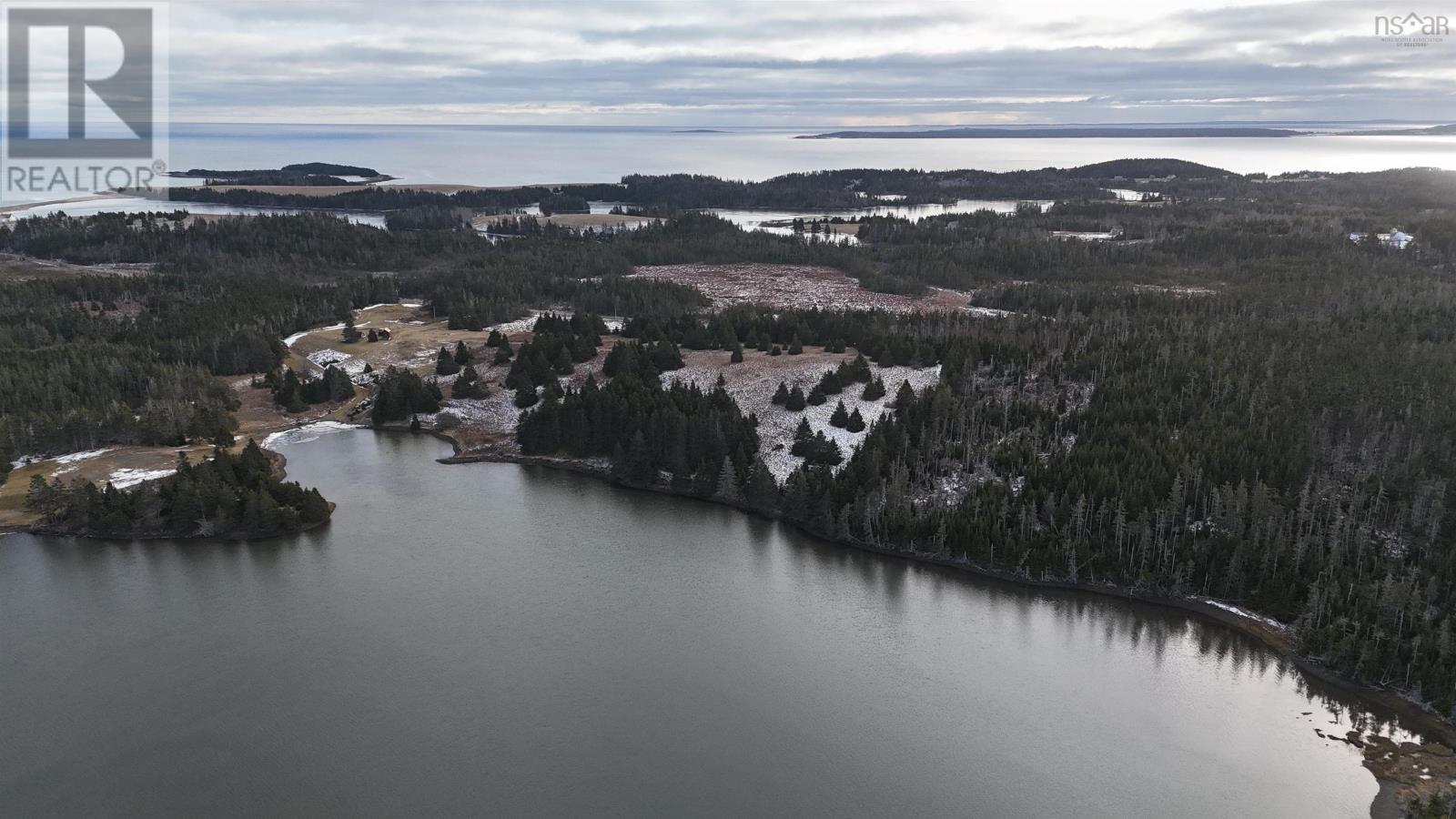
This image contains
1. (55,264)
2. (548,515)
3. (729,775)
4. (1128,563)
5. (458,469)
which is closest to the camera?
(729,775)

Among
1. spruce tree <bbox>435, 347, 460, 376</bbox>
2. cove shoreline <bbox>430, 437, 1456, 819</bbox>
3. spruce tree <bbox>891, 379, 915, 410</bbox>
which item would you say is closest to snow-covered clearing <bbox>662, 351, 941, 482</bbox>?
spruce tree <bbox>891, 379, 915, 410</bbox>

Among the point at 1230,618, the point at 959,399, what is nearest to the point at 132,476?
the point at 959,399

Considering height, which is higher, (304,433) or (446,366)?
(446,366)

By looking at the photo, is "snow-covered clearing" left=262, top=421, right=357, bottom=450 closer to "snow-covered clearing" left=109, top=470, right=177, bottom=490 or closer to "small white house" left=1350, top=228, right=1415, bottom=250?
"snow-covered clearing" left=109, top=470, right=177, bottom=490

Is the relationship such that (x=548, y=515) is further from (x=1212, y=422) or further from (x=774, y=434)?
(x=1212, y=422)

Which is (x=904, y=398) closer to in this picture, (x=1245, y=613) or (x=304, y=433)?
(x=1245, y=613)

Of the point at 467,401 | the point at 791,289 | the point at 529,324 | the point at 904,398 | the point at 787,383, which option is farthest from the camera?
the point at 791,289

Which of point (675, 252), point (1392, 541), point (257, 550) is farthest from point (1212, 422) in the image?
point (675, 252)

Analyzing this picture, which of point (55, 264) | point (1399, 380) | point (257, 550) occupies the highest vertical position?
point (55, 264)
